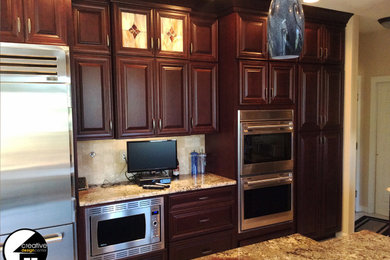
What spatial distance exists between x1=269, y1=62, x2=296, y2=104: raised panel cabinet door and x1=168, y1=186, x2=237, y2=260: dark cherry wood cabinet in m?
1.08

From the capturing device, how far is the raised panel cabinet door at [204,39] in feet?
10.7

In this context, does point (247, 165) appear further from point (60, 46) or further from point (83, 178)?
point (60, 46)

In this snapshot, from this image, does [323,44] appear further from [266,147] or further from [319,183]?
[319,183]

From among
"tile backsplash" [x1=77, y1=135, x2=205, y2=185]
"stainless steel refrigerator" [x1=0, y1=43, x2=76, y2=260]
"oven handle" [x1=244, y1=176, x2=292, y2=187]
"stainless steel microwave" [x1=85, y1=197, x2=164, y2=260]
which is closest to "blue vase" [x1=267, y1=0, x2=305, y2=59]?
"stainless steel refrigerator" [x1=0, y1=43, x2=76, y2=260]

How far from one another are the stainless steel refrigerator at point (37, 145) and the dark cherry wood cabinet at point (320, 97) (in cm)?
249

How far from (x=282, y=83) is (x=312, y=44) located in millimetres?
640

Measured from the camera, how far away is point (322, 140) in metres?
3.79

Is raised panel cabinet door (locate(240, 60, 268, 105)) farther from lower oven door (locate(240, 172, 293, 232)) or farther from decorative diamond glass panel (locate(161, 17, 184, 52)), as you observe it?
lower oven door (locate(240, 172, 293, 232))

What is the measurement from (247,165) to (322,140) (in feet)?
3.67

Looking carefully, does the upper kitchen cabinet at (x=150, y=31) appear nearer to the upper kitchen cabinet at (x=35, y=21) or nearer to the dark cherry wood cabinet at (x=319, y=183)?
the upper kitchen cabinet at (x=35, y=21)

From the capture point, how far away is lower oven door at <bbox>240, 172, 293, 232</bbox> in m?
3.28

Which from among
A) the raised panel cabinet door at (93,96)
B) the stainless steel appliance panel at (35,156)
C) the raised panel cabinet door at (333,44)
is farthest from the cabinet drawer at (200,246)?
the raised panel cabinet door at (333,44)

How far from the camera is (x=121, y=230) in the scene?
270 cm

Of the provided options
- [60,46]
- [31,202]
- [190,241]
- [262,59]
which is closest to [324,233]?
[190,241]
